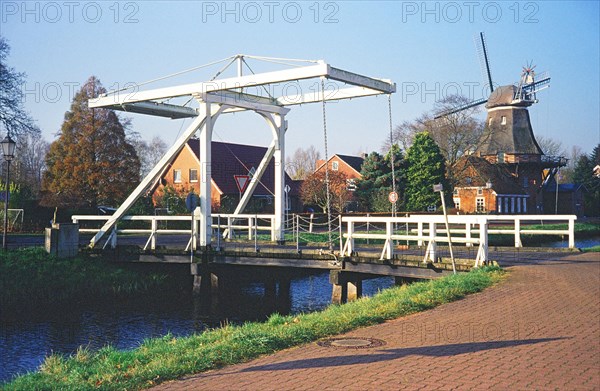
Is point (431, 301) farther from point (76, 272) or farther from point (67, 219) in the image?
point (67, 219)

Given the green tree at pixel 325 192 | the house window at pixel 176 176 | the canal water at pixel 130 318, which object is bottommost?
the canal water at pixel 130 318

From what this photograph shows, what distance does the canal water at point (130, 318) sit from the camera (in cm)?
1190

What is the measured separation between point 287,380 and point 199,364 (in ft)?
3.78

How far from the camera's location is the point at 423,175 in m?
45.2

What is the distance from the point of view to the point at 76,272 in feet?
60.4

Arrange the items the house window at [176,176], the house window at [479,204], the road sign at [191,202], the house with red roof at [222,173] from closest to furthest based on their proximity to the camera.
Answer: the road sign at [191,202] → the house with red roof at [222,173] → the house window at [176,176] → the house window at [479,204]

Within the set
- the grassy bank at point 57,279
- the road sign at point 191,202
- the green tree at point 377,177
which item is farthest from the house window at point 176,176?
the road sign at point 191,202

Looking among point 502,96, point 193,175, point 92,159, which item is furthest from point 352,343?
point 502,96

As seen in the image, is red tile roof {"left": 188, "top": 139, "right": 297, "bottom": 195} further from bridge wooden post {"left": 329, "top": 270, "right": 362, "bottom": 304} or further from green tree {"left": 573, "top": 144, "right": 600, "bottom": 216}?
green tree {"left": 573, "top": 144, "right": 600, "bottom": 216}

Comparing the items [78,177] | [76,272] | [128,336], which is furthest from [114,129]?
[128,336]

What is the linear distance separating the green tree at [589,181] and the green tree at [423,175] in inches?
1394

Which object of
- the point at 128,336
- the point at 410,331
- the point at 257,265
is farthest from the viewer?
the point at 257,265

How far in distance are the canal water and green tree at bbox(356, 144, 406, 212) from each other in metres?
24.5

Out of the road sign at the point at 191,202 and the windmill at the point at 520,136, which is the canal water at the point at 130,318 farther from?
the windmill at the point at 520,136
